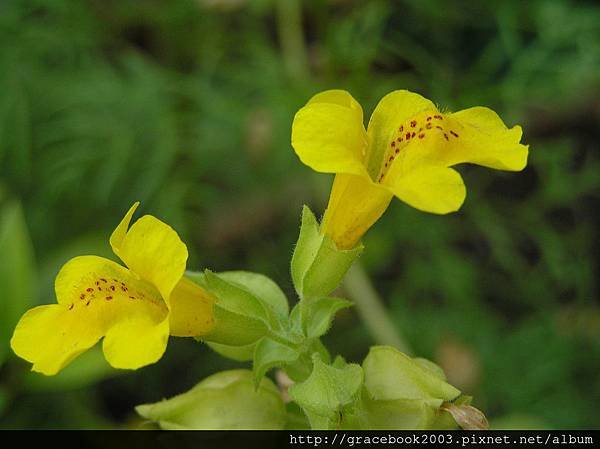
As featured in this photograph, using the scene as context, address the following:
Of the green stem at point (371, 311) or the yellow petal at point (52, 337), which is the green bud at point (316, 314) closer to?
the yellow petal at point (52, 337)

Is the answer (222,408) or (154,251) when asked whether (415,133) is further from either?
(222,408)

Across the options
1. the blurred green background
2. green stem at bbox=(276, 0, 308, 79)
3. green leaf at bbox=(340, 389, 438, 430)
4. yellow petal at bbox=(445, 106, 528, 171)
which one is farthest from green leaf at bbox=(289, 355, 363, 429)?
green stem at bbox=(276, 0, 308, 79)

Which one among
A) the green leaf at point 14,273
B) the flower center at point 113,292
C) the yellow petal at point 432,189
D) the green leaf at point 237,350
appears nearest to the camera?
the yellow petal at point 432,189

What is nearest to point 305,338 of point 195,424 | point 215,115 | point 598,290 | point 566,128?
point 195,424

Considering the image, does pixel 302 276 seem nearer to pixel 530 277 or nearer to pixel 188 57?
pixel 530 277

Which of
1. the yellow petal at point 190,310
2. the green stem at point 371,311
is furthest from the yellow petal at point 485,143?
the green stem at point 371,311

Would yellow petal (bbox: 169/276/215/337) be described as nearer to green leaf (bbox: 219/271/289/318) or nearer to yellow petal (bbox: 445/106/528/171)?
green leaf (bbox: 219/271/289/318)

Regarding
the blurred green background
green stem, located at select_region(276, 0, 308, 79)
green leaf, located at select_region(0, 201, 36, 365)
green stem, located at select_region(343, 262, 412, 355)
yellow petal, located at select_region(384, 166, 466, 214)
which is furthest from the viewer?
green stem, located at select_region(276, 0, 308, 79)
